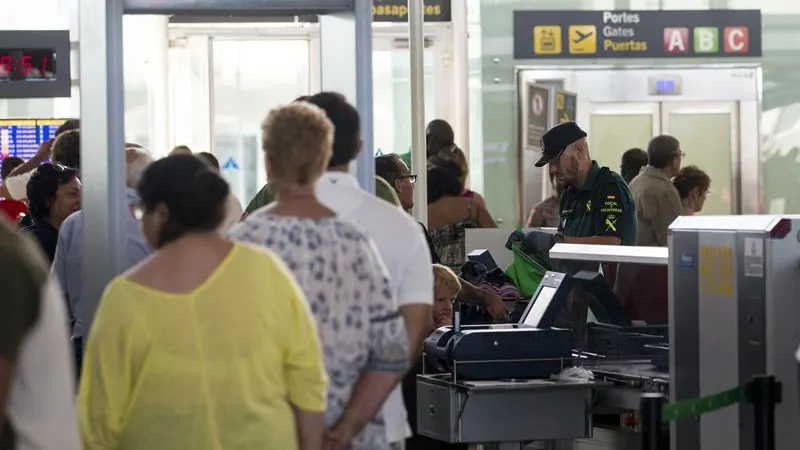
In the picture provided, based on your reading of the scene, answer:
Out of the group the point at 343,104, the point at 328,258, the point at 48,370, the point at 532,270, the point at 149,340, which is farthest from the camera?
the point at 532,270

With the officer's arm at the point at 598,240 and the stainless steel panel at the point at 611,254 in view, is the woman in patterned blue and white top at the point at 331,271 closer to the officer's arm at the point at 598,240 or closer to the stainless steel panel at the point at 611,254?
the stainless steel panel at the point at 611,254

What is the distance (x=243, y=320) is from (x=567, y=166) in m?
3.82

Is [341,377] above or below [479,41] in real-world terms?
below

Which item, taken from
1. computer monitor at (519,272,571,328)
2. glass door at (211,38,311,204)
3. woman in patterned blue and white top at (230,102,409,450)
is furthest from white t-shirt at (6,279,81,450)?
glass door at (211,38,311,204)

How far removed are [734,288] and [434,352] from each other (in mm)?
1058

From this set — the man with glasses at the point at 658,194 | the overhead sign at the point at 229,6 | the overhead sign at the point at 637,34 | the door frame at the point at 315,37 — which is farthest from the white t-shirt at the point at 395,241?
the overhead sign at the point at 637,34

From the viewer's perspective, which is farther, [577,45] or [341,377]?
[577,45]

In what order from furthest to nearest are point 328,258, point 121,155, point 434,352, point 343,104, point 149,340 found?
point 434,352
point 121,155
point 343,104
point 328,258
point 149,340

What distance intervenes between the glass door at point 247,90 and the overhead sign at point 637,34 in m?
1.90

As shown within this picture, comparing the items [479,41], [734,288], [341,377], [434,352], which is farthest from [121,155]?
[479,41]

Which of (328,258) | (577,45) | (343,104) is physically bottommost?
(328,258)

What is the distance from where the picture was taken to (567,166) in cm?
690

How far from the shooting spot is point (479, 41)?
13.4 m

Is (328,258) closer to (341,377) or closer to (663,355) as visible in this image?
(341,377)
